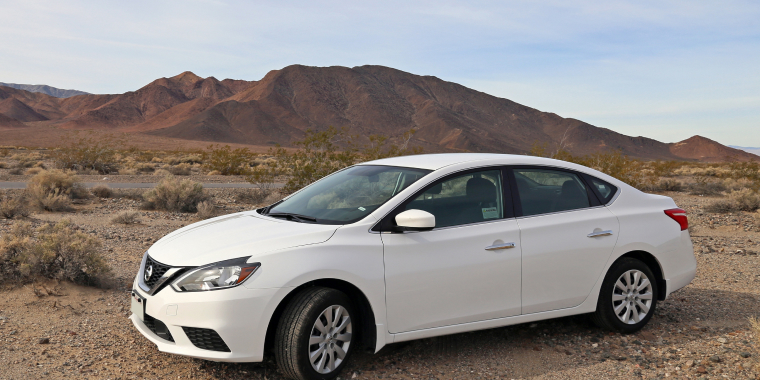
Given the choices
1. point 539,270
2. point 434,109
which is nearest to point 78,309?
point 539,270

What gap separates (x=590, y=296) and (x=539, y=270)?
670mm

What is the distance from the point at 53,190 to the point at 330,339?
13844mm

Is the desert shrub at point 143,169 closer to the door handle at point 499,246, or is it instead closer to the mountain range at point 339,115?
the door handle at point 499,246

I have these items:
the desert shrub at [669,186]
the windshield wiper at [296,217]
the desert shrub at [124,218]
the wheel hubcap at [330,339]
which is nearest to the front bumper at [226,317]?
the wheel hubcap at [330,339]

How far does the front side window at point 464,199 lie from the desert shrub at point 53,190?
39.0 feet

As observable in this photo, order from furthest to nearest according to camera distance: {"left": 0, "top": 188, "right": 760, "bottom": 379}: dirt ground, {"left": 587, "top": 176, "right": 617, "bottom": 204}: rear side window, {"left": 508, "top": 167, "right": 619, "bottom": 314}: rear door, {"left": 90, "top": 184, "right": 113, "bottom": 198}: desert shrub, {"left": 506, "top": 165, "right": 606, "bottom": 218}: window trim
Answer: {"left": 90, "top": 184, "right": 113, "bottom": 198}: desert shrub < {"left": 587, "top": 176, "right": 617, "bottom": 204}: rear side window < {"left": 506, "top": 165, "right": 606, "bottom": 218}: window trim < {"left": 508, "top": 167, "right": 619, "bottom": 314}: rear door < {"left": 0, "top": 188, "right": 760, "bottom": 379}: dirt ground

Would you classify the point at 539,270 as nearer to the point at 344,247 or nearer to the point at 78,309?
the point at 344,247

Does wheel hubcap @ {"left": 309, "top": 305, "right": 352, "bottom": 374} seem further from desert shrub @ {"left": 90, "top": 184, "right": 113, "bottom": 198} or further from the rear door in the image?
desert shrub @ {"left": 90, "top": 184, "right": 113, "bottom": 198}

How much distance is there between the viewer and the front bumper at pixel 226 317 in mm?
3609

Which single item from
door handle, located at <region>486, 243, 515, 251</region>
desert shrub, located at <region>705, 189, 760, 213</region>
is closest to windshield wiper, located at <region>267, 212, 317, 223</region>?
door handle, located at <region>486, 243, 515, 251</region>

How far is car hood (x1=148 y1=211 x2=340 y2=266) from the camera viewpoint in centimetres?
379

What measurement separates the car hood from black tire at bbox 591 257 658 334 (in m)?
2.56

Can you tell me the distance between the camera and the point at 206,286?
368 cm

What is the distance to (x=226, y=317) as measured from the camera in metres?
3.61
